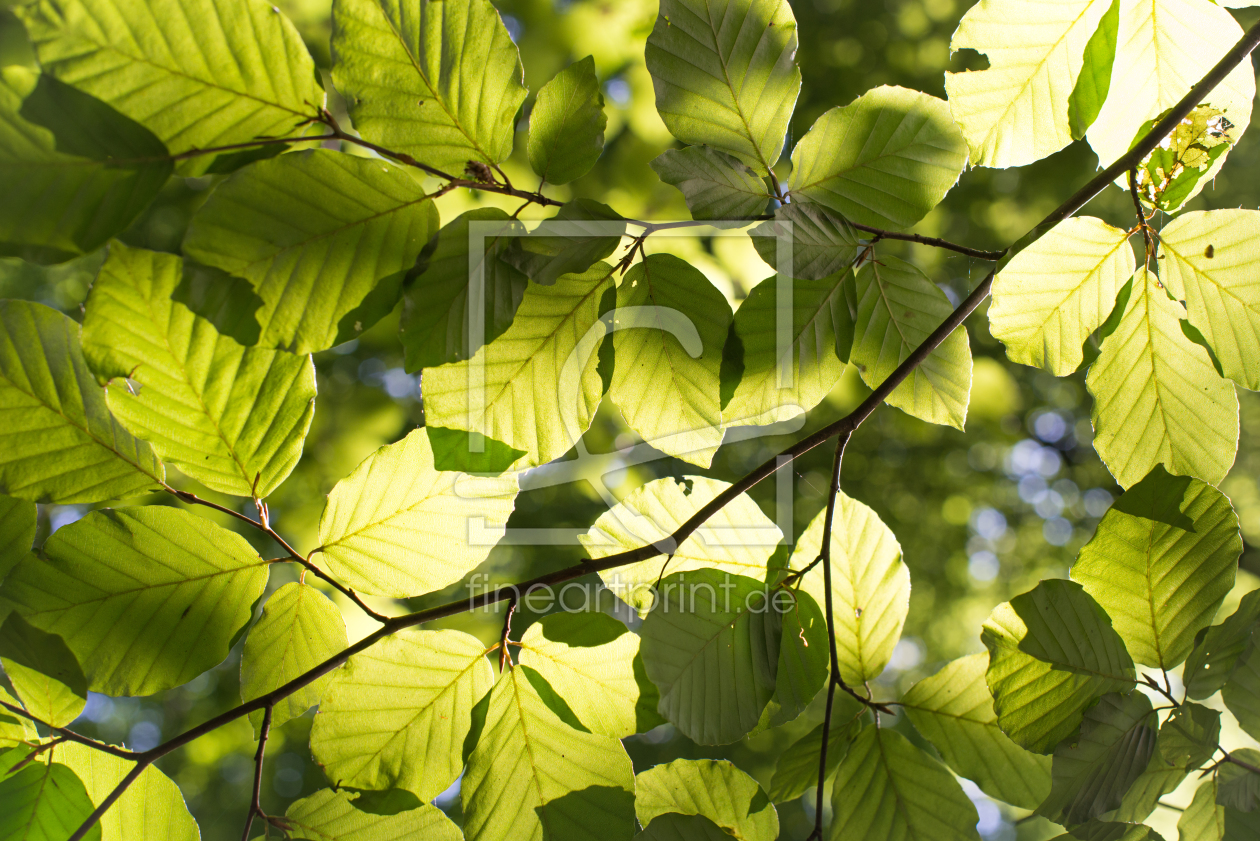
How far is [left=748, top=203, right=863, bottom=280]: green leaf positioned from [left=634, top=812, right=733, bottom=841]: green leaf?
354 mm

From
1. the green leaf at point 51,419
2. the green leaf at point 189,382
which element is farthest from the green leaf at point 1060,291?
the green leaf at point 51,419

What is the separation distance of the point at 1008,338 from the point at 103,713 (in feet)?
10.7

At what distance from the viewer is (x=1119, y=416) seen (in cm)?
48

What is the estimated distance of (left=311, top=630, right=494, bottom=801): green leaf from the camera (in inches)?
17.5

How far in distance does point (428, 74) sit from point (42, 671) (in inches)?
16.1

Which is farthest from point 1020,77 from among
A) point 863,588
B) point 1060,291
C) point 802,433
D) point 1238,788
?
point 802,433

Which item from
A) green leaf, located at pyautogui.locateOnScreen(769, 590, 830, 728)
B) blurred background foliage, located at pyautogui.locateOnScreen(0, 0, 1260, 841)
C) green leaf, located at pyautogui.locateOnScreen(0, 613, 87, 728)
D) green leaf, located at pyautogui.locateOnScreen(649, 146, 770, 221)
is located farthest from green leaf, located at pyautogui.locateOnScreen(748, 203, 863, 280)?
blurred background foliage, located at pyautogui.locateOnScreen(0, 0, 1260, 841)

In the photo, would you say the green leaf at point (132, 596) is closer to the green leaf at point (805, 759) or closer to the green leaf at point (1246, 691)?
the green leaf at point (805, 759)

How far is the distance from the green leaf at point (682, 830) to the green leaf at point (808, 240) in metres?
0.35

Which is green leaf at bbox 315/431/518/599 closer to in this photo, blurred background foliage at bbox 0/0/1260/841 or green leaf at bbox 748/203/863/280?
green leaf at bbox 748/203/863/280

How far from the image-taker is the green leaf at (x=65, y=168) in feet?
0.99

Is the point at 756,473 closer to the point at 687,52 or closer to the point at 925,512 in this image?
the point at 687,52

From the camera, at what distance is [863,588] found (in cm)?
53

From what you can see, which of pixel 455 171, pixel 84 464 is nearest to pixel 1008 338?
pixel 455 171
